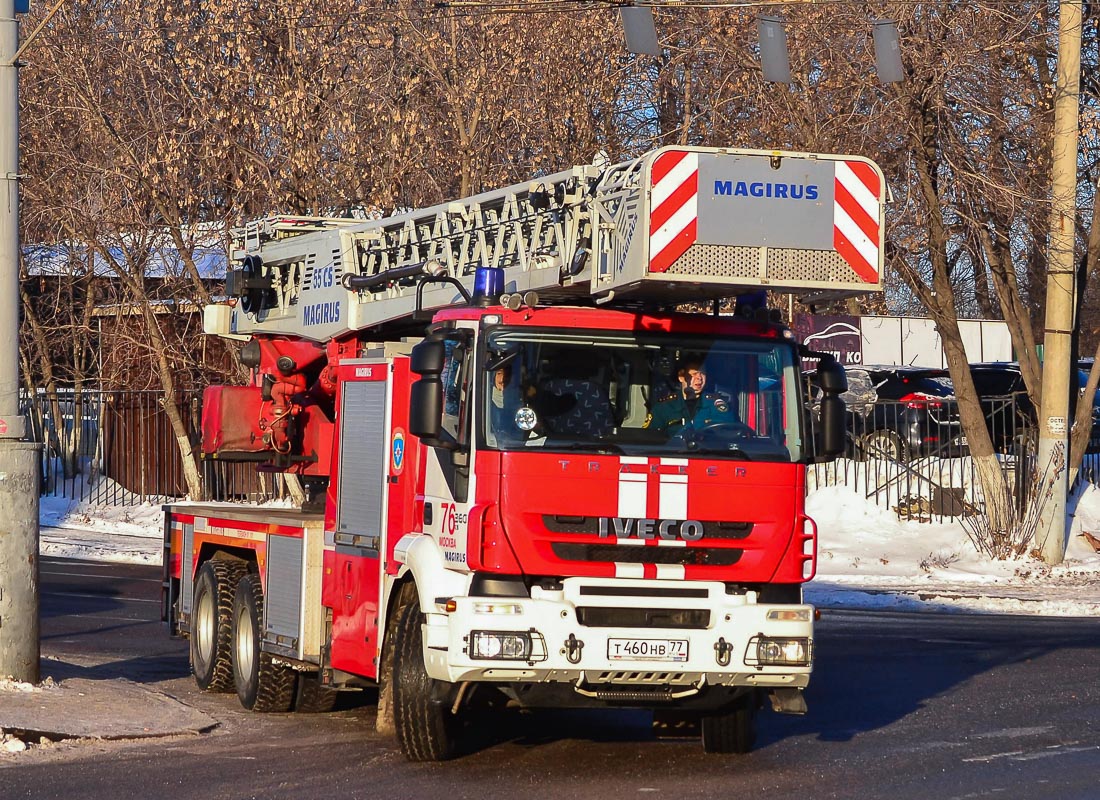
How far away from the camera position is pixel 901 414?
30.6 metres

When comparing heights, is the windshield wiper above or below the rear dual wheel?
above

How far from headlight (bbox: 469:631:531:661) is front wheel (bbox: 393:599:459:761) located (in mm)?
622

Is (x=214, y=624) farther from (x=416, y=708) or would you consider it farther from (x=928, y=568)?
(x=928, y=568)

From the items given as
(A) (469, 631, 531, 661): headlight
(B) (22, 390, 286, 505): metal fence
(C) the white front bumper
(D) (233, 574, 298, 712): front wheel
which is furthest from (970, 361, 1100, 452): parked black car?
(A) (469, 631, 531, 661): headlight

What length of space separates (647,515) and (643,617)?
56cm

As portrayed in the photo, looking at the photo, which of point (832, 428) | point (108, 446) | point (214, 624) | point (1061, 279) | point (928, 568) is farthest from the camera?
point (108, 446)

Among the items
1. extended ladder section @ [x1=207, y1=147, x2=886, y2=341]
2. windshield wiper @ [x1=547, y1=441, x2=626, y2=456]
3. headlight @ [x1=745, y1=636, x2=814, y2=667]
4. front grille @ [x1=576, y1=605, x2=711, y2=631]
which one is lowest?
headlight @ [x1=745, y1=636, x2=814, y2=667]

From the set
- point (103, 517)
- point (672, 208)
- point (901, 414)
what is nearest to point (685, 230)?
point (672, 208)

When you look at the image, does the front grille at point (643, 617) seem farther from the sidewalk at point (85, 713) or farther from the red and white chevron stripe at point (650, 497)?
the sidewalk at point (85, 713)

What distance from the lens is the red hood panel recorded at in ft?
29.4

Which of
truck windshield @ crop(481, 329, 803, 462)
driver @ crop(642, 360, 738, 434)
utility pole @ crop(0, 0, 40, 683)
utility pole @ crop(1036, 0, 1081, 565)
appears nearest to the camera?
truck windshield @ crop(481, 329, 803, 462)

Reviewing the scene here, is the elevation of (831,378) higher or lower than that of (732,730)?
higher

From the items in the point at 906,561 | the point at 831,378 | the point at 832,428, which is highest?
the point at 831,378

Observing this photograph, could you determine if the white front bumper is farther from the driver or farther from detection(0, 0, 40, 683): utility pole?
detection(0, 0, 40, 683): utility pole
